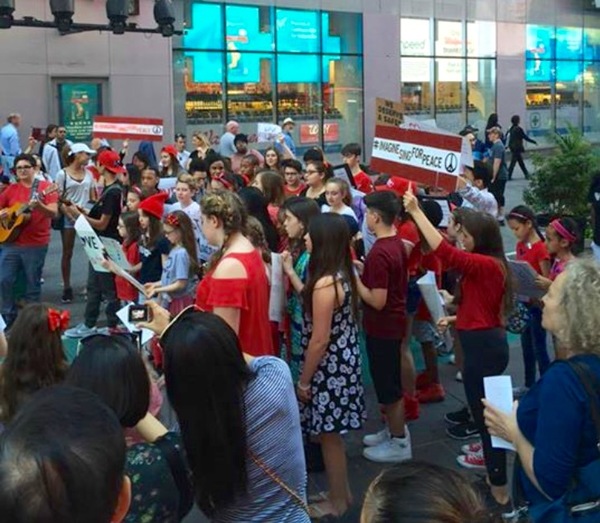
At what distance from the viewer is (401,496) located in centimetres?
176

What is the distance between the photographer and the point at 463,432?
239 inches

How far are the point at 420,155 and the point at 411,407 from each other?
1883 millimetres

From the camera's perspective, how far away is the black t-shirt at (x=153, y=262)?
7.23 m

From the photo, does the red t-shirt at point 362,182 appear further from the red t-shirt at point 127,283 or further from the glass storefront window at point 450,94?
the glass storefront window at point 450,94

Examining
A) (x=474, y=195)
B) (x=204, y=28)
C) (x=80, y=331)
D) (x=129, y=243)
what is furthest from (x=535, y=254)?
(x=204, y=28)

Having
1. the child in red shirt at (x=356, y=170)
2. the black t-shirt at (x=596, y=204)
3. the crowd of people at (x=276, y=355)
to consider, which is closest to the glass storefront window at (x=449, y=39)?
the crowd of people at (x=276, y=355)

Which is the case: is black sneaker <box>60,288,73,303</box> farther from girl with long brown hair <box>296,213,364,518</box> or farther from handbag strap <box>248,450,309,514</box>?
handbag strap <box>248,450,309,514</box>

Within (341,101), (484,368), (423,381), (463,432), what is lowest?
(463,432)

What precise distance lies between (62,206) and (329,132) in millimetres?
15792

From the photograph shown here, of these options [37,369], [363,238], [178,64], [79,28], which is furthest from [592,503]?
[178,64]

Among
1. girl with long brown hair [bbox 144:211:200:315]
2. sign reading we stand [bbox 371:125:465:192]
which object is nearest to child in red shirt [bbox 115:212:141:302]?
girl with long brown hair [bbox 144:211:200:315]

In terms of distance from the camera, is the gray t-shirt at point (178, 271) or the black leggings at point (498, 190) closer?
the gray t-shirt at point (178, 271)

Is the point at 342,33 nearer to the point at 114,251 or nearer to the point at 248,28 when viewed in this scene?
the point at 248,28

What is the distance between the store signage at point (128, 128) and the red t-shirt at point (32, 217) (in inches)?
160
